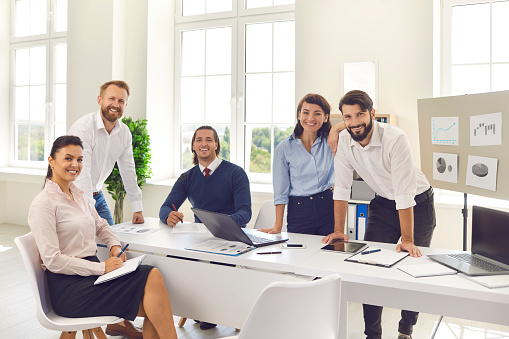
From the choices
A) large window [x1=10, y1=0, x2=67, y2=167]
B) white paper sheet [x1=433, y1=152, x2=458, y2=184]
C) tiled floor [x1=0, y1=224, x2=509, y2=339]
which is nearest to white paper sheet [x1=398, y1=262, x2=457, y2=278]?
white paper sheet [x1=433, y1=152, x2=458, y2=184]

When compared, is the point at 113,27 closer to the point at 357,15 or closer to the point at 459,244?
the point at 357,15

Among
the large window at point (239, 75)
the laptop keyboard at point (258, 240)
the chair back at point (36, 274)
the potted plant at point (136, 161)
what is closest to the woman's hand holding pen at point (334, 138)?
the laptop keyboard at point (258, 240)

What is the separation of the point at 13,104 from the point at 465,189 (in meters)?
6.49

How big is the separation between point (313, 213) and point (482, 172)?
3.27ft

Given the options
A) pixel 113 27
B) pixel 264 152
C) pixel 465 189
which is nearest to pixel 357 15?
pixel 264 152

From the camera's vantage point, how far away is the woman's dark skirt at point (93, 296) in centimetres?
227

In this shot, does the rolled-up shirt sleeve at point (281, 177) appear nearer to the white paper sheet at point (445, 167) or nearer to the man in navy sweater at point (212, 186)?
the man in navy sweater at point (212, 186)

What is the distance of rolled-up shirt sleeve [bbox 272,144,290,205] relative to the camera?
2.92 metres

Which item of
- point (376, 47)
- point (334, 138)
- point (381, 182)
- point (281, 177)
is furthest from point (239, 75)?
point (381, 182)

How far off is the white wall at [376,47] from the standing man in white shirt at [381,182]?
1664 mm

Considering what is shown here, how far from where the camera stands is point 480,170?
2.71 metres

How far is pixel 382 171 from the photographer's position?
8.53ft

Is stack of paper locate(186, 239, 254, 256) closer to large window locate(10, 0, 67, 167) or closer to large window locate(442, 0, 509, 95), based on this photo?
large window locate(442, 0, 509, 95)

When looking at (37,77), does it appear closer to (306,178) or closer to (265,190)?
(265,190)
